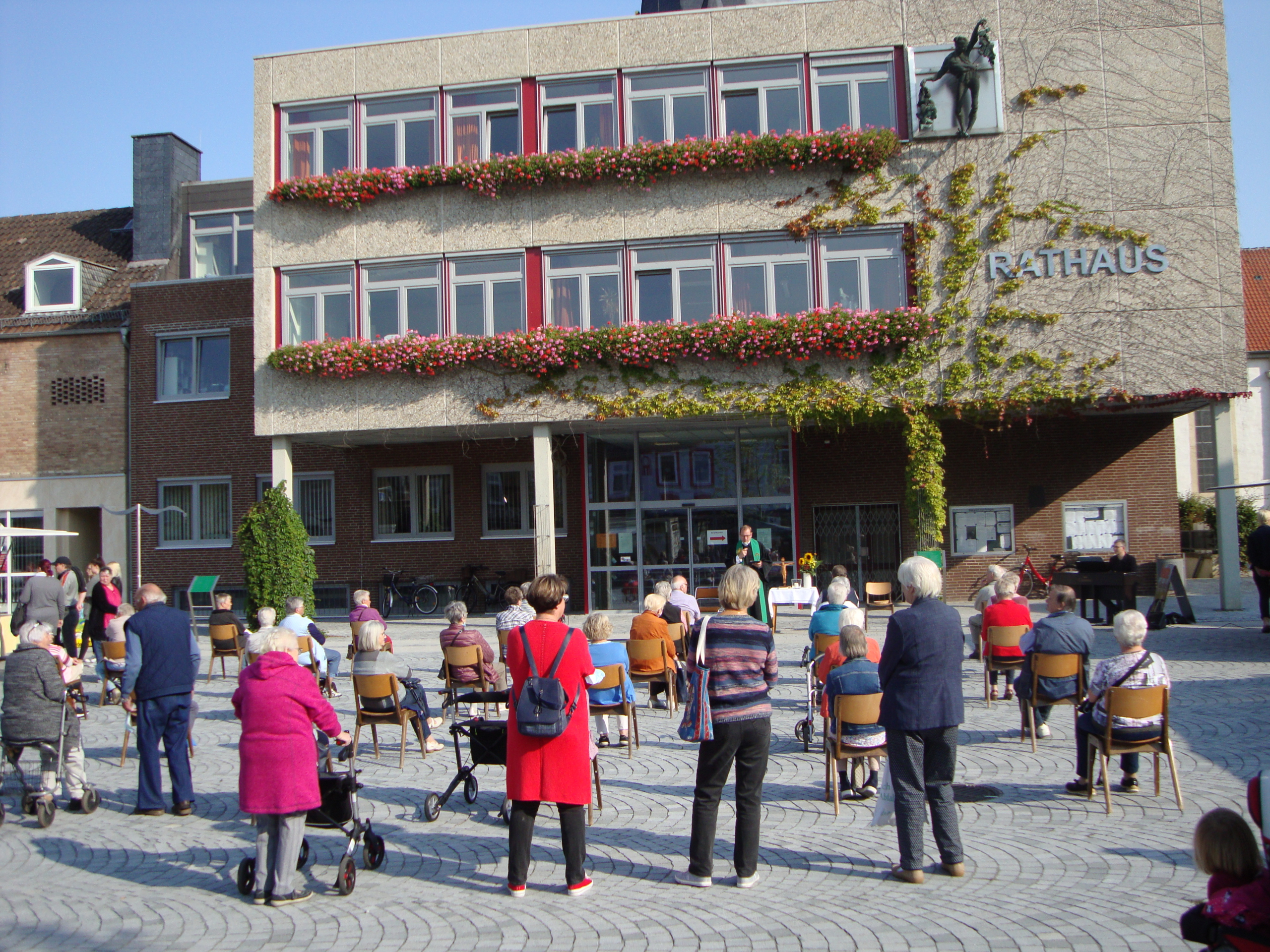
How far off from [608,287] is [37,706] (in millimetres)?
13195

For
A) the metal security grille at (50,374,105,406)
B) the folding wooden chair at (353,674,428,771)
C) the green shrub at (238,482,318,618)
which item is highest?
the metal security grille at (50,374,105,406)

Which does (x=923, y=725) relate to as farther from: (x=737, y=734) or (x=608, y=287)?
(x=608, y=287)

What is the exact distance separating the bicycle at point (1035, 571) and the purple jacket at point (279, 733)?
56.9ft

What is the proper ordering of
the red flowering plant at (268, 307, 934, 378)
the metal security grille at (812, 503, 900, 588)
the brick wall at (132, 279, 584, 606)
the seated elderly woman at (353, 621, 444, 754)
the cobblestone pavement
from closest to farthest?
the cobblestone pavement
the seated elderly woman at (353, 621, 444, 754)
the red flowering plant at (268, 307, 934, 378)
the metal security grille at (812, 503, 900, 588)
the brick wall at (132, 279, 584, 606)

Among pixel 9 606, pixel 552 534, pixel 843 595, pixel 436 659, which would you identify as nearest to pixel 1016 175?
pixel 552 534

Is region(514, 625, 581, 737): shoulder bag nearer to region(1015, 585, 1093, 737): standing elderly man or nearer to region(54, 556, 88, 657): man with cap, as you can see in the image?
region(1015, 585, 1093, 737): standing elderly man

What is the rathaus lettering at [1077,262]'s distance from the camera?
17906mm

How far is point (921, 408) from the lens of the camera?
18.2 meters

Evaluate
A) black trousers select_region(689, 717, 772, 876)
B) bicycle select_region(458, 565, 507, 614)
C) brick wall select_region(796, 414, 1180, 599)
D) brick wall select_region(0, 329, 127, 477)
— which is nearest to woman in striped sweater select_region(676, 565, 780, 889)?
black trousers select_region(689, 717, 772, 876)

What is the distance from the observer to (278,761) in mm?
Answer: 5496

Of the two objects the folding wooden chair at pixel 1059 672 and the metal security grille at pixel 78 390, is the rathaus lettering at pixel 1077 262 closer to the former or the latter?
the folding wooden chair at pixel 1059 672

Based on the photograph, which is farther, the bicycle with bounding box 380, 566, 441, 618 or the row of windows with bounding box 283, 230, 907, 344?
the bicycle with bounding box 380, 566, 441, 618

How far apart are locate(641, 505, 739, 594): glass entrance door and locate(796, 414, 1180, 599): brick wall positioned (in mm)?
1484

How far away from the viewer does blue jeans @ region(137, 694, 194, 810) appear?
743 centimetres
